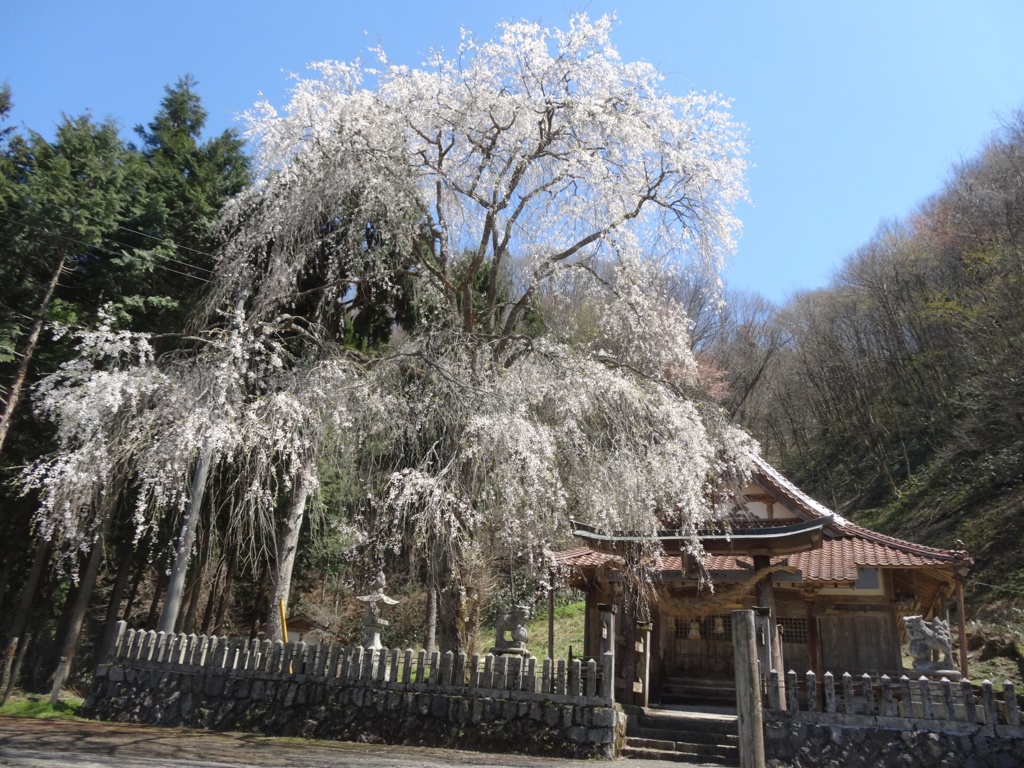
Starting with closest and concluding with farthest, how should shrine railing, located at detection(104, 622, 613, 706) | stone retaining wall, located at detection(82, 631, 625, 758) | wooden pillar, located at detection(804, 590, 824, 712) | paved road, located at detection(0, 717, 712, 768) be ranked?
paved road, located at detection(0, 717, 712, 768)
stone retaining wall, located at detection(82, 631, 625, 758)
shrine railing, located at detection(104, 622, 613, 706)
wooden pillar, located at detection(804, 590, 824, 712)

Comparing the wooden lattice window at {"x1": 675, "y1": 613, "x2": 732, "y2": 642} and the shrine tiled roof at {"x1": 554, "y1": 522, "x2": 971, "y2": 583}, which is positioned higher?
the shrine tiled roof at {"x1": 554, "y1": 522, "x2": 971, "y2": 583}

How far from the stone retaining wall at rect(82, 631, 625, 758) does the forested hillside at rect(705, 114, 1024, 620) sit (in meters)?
12.3

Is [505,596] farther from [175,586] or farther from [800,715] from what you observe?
[800,715]

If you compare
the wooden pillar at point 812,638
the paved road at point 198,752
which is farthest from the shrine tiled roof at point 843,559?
the paved road at point 198,752

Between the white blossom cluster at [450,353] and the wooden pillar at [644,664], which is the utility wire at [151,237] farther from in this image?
the wooden pillar at [644,664]

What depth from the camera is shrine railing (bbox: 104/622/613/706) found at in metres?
8.23

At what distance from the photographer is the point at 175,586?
33.9 ft

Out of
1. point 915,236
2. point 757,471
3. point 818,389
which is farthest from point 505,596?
point 915,236

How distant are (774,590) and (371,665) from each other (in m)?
6.60

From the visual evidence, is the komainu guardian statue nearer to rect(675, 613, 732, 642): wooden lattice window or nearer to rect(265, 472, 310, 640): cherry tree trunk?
rect(675, 613, 732, 642): wooden lattice window

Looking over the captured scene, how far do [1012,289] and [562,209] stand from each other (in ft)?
45.5

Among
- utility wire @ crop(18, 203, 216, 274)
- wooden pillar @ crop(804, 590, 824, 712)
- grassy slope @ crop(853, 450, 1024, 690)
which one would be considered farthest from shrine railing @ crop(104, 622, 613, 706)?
grassy slope @ crop(853, 450, 1024, 690)

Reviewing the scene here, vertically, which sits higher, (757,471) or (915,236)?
(915,236)

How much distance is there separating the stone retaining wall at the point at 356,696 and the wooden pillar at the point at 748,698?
3116mm
